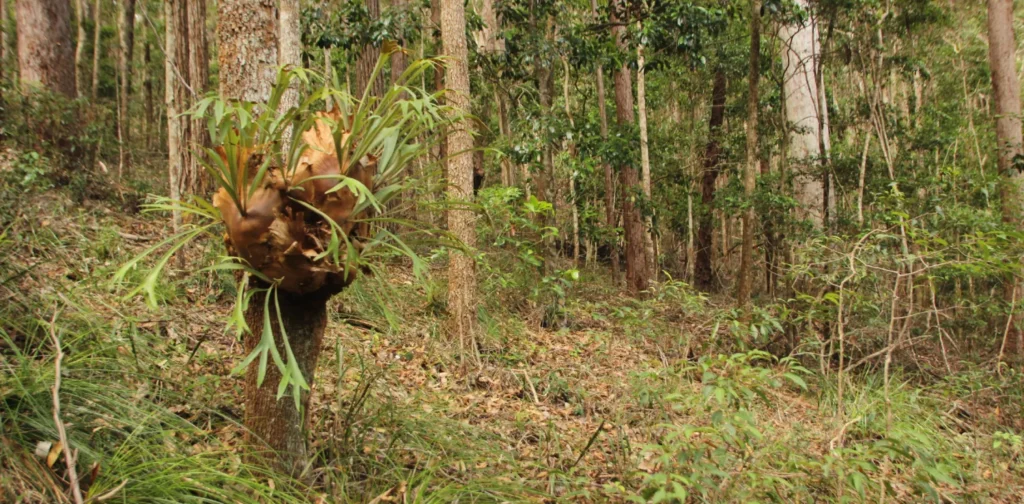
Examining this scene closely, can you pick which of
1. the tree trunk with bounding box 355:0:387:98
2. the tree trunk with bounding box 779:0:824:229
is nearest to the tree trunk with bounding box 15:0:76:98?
the tree trunk with bounding box 355:0:387:98

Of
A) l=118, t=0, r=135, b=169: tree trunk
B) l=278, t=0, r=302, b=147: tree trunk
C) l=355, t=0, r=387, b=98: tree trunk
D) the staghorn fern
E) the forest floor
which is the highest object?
l=118, t=0, r=135, b=169: tree trunk

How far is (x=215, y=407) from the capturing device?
322 cm

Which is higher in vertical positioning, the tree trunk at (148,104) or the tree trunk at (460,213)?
the tree trunk at (148,104)

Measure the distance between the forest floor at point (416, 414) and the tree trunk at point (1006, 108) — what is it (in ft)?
9.85

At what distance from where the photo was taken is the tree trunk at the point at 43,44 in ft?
28.7

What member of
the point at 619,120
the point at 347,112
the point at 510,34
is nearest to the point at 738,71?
the point at 619,120

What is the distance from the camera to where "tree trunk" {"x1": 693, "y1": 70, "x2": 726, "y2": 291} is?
42.8 ft

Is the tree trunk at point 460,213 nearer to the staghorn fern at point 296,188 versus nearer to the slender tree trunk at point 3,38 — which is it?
the staghorn fern at point 296,188

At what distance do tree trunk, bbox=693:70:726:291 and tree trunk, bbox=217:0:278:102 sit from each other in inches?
405

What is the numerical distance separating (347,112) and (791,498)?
11.1ft

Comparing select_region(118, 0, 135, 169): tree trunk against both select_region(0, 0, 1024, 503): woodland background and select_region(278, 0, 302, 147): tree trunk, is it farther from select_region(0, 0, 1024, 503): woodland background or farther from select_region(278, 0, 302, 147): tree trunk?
select_region(278, 0, 302, 147): tree trunk

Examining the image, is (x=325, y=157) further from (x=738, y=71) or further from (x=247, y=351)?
(x=738, y=71)

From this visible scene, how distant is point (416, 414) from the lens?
385 centimetres

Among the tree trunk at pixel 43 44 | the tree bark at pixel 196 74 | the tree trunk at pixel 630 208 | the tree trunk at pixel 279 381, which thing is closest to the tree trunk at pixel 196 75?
the tree bark at pixel 196 74
